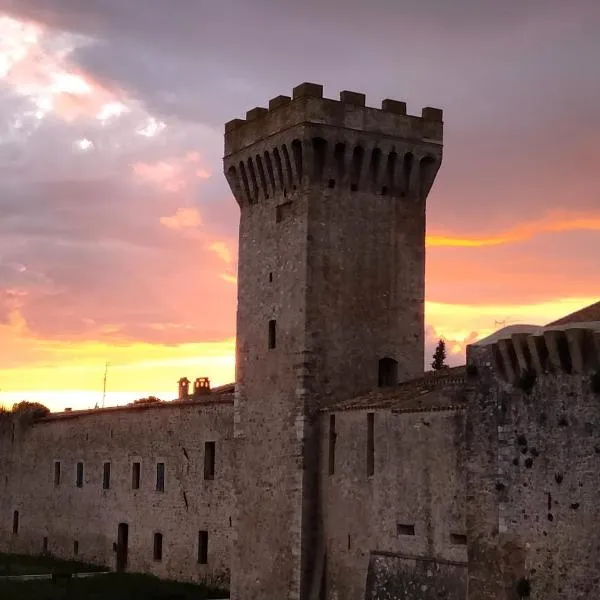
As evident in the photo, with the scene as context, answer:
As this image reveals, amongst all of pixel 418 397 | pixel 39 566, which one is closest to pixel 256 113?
pixel 418 397

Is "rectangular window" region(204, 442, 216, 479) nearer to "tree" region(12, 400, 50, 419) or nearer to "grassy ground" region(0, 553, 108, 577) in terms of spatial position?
"grassy ground" region(0, 553, 108, 577)

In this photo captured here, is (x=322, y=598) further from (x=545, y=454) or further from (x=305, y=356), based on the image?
(x=545, y=454)

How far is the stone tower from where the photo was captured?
26.8 m

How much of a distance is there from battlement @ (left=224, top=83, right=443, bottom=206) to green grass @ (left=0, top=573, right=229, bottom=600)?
10530 mm

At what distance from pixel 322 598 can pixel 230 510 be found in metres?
5.94

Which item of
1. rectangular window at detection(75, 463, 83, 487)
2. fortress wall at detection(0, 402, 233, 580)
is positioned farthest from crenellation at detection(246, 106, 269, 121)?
rectangular window at detection(75, 463, 83, 487)

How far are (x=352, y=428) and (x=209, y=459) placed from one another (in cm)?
848

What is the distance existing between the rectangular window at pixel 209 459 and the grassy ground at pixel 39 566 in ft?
22.4

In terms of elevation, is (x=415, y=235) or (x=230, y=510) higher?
(x=415, y=235)

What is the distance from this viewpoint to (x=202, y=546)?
32.2 metres

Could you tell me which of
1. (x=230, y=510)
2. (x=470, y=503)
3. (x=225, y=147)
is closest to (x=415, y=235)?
(x=225, y=147)

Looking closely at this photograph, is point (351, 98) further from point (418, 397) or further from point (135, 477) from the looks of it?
point (135, 477)

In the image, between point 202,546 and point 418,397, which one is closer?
point 418,397

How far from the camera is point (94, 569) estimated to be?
37.5 metres
